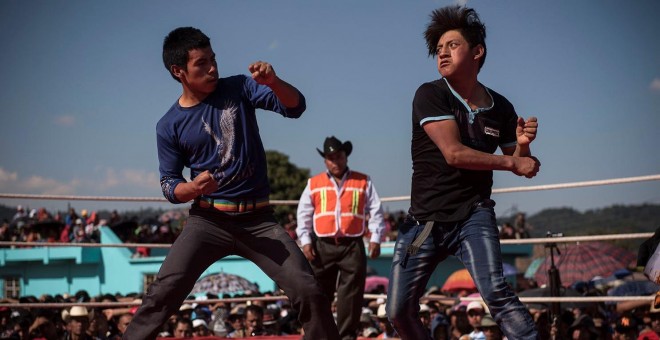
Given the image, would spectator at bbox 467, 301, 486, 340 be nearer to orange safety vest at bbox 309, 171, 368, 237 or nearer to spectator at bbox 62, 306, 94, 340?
orange safety vest at bbox 309, 171, 368, 237

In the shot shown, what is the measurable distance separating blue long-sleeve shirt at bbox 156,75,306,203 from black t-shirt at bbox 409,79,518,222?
2.31 feet

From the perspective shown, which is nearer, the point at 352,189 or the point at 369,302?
the point at 352,189

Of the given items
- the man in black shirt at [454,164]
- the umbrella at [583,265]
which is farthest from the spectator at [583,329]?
the umbrella at [583,265]

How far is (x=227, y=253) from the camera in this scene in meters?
4.88

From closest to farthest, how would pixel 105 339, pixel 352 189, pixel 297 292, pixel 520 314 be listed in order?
pixel 520 314 → pixel 297 292 → pixel 352 189 → pixel 105 339

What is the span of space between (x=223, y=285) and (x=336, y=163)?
32.1 ft

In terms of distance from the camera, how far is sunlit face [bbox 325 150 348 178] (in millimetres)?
8789

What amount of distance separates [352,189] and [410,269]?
3.99m

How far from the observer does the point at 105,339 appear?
973 cm

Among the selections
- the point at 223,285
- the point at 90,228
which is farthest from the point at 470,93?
the point at 90,228

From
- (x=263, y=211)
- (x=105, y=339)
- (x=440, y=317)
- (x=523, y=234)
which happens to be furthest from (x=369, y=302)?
(x=263, y=211)

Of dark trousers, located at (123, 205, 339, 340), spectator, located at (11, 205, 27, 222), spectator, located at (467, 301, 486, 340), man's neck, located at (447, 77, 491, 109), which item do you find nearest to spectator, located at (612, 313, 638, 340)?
spectator, located at (467, 301, 486, 340)

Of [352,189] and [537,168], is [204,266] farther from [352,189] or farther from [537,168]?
[352,189]

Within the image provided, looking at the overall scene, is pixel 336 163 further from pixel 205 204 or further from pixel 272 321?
pixel 205 204
